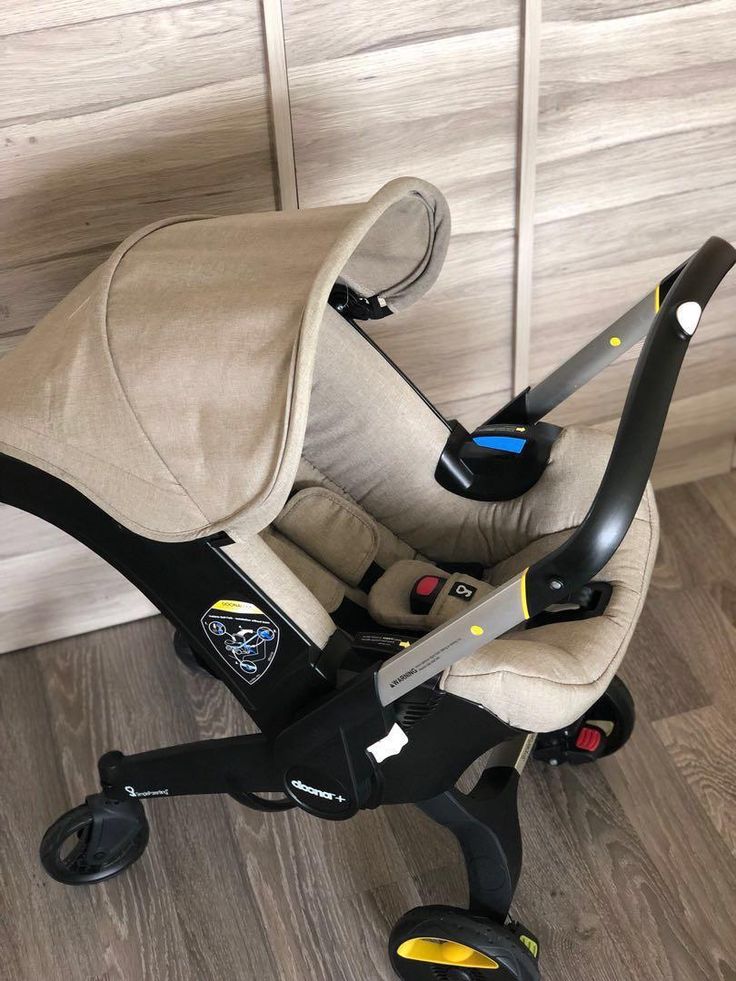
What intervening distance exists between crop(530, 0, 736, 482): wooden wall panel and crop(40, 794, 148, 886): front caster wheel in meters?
1.01

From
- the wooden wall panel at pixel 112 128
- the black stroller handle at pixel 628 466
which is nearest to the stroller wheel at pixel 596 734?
the black stroller handle at pixel 628 466

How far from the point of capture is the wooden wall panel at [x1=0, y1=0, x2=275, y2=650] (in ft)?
4.75

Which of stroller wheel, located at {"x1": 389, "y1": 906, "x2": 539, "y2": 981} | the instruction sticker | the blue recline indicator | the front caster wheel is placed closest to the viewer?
the instruction sticker

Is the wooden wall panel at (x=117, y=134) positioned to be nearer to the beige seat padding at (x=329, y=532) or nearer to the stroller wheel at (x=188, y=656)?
the beige seat padding at (x=329, y=532)

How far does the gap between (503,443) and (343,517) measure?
0.81 feet

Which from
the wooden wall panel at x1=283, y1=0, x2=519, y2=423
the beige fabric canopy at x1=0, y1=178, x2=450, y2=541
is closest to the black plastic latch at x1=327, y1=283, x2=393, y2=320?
the beige fabric canopy at x1=0, y1=178, x2=450, y2=541

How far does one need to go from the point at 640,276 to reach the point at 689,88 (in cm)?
32

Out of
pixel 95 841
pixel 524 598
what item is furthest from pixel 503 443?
pixel 95 841

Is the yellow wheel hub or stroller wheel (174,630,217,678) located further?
stroller wheel (174,630,217,678)

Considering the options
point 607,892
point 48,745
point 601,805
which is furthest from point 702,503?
point 48,745

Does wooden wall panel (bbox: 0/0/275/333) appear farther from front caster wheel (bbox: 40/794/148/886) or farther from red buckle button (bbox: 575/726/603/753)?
red buckle button (bbox: 575/726/603/753)

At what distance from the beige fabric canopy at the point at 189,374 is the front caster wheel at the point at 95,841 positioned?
0.64 metres

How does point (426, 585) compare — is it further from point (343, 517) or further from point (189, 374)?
point (189, 374)

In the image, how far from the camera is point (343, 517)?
1563 mm
